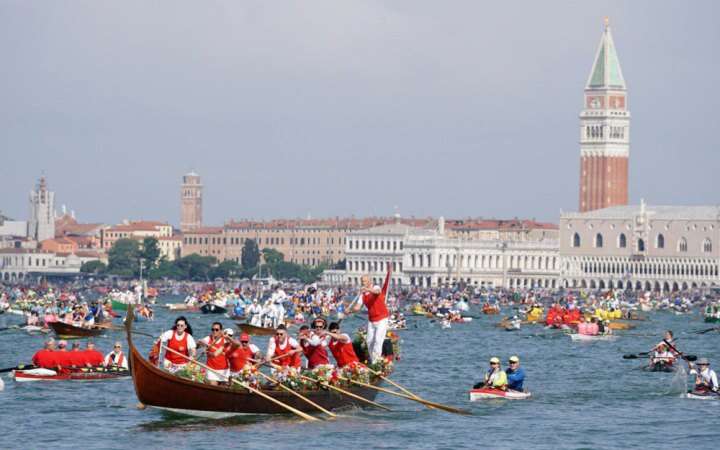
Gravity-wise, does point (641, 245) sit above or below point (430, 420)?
above

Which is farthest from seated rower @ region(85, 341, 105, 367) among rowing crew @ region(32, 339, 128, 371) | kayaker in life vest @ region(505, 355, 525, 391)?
kayaker in life vest @ region(505, 355, 525, 391)

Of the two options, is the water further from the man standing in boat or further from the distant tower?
the distant tower

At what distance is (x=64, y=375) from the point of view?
41.4 meters

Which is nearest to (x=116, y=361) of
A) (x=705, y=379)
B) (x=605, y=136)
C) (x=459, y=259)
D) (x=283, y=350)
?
(x=283, y=350)

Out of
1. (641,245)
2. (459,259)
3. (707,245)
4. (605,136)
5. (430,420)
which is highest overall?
(605,136)

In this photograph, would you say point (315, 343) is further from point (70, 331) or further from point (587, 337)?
point (587, 337)

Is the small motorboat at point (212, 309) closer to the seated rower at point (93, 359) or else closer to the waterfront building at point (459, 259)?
the seated rower at point (93, 359)

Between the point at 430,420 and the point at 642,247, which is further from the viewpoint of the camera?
the point at 642,247

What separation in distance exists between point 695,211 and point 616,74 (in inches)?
861

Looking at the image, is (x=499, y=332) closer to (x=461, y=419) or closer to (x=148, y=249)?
(x=461, y=419)

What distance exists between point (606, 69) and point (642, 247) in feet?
69.5

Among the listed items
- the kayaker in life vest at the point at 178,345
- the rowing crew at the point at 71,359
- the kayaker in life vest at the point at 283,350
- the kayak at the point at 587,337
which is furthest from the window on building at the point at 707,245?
the kayaker in life vest at the point at 178,345

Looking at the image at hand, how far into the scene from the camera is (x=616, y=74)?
183 metres

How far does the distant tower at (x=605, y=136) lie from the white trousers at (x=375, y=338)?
5739 inches
